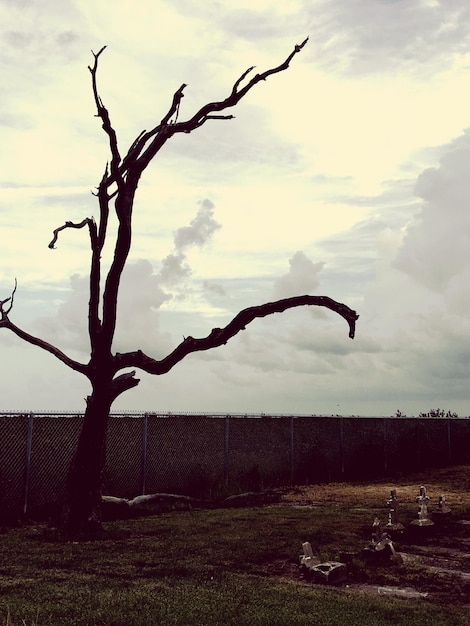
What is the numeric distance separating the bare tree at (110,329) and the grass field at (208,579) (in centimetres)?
99

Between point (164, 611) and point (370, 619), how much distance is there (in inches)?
84.2

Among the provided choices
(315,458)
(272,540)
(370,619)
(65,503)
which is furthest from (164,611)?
(315,458)

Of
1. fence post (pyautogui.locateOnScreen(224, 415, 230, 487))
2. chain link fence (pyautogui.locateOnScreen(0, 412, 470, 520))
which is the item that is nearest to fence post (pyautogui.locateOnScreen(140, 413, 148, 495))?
chain link fence (pyautogui.locateOnScreen(0, 412, 470, 520))

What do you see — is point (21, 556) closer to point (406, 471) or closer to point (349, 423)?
point (349, 423)

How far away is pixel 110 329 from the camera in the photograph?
13.6 m

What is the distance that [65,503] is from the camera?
13.2 metres

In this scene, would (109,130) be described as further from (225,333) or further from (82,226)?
(225,333)

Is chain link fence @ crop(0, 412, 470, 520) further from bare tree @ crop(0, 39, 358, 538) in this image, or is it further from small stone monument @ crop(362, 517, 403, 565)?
small stone monument @ crop(362, 517, 403, 565)

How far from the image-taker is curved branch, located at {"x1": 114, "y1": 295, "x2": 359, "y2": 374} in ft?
45.0

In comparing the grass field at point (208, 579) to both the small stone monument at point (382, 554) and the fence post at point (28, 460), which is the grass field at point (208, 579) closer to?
the small stone monument at point (382, 554)

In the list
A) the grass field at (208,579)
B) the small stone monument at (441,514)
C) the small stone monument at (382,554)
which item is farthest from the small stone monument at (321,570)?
the small stone monument at (441,514)

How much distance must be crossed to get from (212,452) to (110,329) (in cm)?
782

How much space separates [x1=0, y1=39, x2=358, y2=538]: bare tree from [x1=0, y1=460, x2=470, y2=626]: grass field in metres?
0.99

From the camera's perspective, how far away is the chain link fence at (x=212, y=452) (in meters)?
15.7
